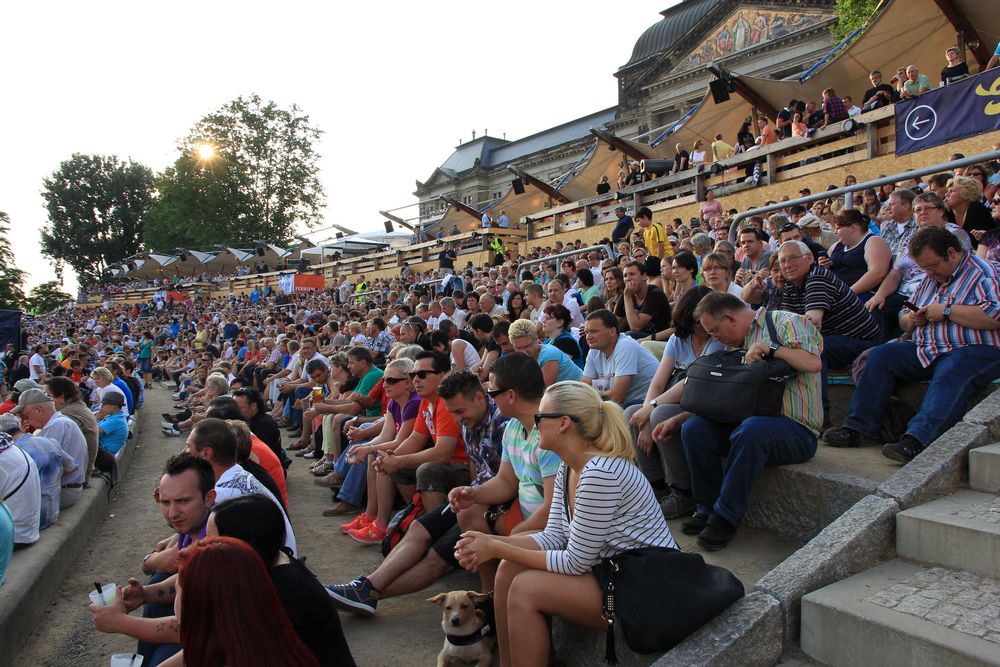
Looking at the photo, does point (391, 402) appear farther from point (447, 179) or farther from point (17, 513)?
point (447, 179)

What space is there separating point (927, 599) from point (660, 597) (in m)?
1.01

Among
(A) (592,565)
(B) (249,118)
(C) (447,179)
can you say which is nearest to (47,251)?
(B) (249,118)

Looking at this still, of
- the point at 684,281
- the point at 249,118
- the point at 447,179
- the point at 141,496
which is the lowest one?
the point at 141,496

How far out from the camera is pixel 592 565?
8.23ft

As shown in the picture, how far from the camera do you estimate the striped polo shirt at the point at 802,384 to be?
11.4 ft

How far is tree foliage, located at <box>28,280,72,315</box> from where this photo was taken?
60928mm

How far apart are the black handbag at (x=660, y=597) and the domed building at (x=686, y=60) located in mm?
23715

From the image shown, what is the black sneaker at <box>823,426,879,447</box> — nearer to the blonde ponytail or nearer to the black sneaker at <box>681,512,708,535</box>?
the black sneaker at <box>681,512,708,535</box>

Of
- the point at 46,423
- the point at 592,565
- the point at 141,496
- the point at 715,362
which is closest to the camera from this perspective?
the point at 592,565

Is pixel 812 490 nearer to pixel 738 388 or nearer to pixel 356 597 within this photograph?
pixel 738 388

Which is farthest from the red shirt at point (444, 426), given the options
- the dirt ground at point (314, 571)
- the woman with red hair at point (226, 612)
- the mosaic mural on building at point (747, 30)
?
the mosaic mural on building at point (747, 30)

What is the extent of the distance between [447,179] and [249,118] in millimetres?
16684

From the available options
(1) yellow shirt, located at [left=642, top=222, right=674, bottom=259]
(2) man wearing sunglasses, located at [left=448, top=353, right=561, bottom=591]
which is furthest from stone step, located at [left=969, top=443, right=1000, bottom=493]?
(1) yellow shirt, located at [left=642, top=222, right=674, bottom=259]

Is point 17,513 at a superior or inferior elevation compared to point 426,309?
inferior
